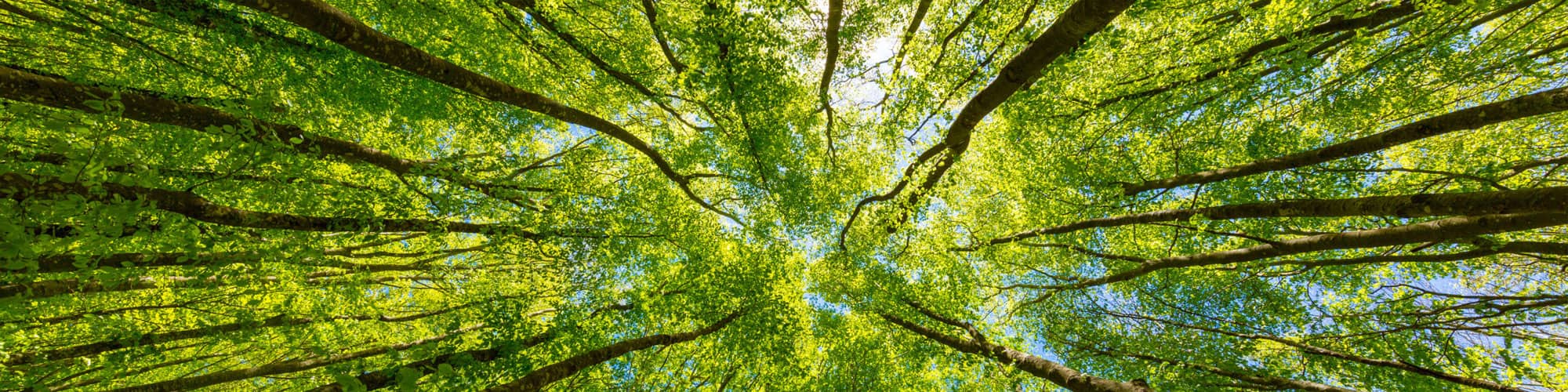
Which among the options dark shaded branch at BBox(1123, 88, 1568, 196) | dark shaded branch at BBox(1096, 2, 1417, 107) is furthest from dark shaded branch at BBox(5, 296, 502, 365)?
dark shaded branch at BBox(1123, 88, 1568, 196)

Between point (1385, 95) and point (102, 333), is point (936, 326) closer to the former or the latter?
point (1385, 95)

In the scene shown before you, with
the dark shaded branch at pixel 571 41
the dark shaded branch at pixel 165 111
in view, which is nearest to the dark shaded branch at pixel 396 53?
the dark shaded branch at pixel 165 111

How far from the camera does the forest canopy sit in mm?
4871

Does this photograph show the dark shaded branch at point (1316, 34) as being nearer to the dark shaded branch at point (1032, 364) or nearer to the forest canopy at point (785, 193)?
the forest canopy at point (785, 193)

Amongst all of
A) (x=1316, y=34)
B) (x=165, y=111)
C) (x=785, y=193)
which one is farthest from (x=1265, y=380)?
(x=165, y=111)

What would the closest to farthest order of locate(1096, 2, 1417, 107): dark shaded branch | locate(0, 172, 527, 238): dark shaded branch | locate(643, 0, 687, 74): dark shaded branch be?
locate(0, 172, 527, 238): dark shaded branch < locate(1096, 2, 1417, 107): dark shaded branch < locate(643, 0, 687, 74): dark shaded branch

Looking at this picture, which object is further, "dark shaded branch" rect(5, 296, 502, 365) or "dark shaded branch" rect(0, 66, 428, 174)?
"dark shaded branch" rect(5, 296, 502, 365)

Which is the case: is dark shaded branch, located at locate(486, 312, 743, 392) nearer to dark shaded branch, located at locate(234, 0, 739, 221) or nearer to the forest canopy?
the forest canopy

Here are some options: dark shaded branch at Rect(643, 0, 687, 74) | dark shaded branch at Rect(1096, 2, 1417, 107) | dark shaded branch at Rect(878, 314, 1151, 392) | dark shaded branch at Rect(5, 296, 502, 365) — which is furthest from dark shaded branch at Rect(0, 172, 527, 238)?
dark shaded branch at Rect(1096, 2, 1417, 107)

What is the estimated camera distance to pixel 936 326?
10.6 meters

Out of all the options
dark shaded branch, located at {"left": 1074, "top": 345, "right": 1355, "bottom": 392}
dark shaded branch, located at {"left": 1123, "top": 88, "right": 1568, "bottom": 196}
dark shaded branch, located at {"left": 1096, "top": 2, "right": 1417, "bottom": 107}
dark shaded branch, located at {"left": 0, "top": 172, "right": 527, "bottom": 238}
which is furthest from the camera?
dark shaded branch, located at {"left": 1074, "top": 345, "right": 1355, "bottom": 392}

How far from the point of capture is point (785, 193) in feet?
34.6

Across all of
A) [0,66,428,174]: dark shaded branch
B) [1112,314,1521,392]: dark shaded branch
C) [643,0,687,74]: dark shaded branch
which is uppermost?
[643,0,687,74]: dark shaded branch

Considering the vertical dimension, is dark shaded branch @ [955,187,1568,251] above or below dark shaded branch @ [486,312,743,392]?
above
